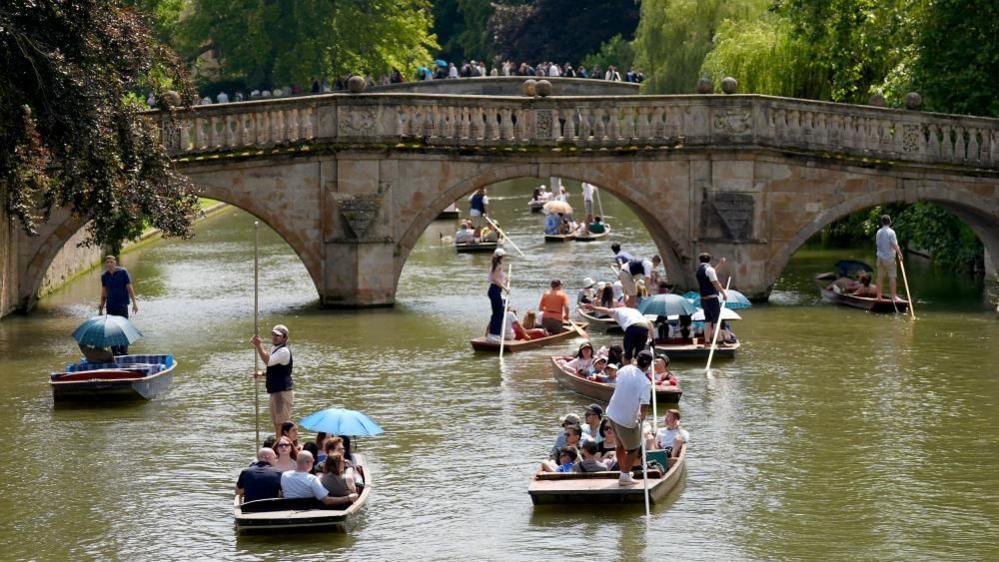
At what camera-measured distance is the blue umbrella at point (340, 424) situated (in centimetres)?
2148

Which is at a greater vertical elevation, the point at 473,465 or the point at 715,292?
the point at 715,292

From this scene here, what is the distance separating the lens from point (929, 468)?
2398 cm

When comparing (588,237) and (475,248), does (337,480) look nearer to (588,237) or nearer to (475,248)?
(475,248)

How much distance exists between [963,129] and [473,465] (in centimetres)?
1884

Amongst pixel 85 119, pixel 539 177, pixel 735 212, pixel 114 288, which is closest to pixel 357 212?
pixel 539 177

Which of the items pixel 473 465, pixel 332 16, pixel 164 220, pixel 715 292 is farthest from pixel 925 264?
pixel 332 16

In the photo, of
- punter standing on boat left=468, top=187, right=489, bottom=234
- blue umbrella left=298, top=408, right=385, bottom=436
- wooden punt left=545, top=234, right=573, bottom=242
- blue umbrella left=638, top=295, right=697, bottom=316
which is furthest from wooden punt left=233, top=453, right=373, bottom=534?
punter standing on boat left=468, top=187, right=489, bottom=234

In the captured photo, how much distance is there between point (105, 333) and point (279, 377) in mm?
5198

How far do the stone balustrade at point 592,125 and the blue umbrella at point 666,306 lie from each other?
7.67 m

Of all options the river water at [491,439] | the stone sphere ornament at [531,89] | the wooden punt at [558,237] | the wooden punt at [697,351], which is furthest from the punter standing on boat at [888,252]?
the wooden punt at [558,237]

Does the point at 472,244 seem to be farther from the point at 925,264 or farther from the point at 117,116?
the point at 117,116

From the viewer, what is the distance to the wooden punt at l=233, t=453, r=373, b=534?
20562 millimetres

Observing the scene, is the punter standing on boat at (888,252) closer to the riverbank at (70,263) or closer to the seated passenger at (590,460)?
the riverbank at (70,263)

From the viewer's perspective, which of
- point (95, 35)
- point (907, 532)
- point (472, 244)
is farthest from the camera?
point (472, 244)
